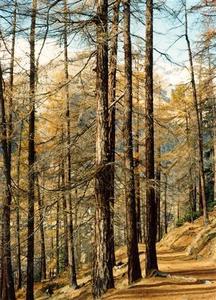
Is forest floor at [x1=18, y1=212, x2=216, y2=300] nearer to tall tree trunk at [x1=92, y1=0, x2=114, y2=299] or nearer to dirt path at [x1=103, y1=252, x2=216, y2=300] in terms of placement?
dirt path at [x1=103, y1=252, x2=216, y2=300]

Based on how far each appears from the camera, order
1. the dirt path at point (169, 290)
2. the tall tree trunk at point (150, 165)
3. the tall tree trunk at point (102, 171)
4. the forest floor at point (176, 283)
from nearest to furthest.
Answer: the tall tree trunk at point (102, 171), the dirt path at point (169, 290), the forest floor at point (176, 283), the tall tree trunk at point (150, 165)

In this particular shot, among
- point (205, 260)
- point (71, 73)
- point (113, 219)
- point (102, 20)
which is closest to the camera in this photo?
point (102, 20)

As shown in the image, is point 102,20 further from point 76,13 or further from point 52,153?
point 52,153

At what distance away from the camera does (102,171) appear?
7.96 m

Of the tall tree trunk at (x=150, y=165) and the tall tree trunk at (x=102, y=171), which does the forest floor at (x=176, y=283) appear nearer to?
the tall tree trunk at (x=102, y=171)

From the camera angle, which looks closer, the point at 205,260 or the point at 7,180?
the point at 7,180

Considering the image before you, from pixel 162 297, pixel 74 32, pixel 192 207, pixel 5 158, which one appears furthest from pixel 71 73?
pixel 192 207

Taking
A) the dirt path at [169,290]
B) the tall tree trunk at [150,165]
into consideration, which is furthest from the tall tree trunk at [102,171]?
the tall tree trunk at [150,165]

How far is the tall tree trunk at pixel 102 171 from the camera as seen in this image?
7996 mm

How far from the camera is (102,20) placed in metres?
8.06

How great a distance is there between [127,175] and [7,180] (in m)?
4.90

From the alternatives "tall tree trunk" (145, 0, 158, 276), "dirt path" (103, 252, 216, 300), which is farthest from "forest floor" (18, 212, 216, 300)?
"tall tree trunk" (145, 0, 158, 276)

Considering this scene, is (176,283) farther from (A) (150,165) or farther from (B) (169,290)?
(A) (150,165)

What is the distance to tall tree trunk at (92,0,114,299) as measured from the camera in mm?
7996
